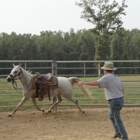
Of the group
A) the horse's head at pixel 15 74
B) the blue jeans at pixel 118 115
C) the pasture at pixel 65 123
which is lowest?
the pasture at pixel 65 123

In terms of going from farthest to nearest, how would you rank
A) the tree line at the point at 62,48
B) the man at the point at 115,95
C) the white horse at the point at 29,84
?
the tree line at the point at 62,48
the white horse at the point at 29,84
the man at the point at 115,95

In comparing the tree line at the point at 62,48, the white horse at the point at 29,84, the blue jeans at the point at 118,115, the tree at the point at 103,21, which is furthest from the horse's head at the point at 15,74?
the tree line at the point at 62,48

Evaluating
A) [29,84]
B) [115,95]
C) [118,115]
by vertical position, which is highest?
[115,95]

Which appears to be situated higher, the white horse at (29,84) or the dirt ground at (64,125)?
the white horse at (29,84)

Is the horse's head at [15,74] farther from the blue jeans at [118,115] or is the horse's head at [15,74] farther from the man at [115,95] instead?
the blue jeans at [118,115]

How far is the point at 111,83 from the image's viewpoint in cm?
559

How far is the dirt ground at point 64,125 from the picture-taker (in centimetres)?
646

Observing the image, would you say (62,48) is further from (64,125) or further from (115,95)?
(115,95)

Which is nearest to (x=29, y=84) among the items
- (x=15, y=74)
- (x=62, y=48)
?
(x=15, y=74)

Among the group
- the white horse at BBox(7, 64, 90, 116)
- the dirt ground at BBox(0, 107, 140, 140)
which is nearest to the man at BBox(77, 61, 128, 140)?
the dirt ground at BBox(0, 107, 140, 140)

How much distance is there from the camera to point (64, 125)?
7723 millimetres

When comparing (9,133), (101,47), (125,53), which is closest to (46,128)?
(9,133)

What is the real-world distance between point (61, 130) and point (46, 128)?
0.43 m

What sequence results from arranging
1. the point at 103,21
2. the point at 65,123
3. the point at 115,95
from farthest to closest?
the point at 103,21 → the point at 65,123 → the point at 115,95
